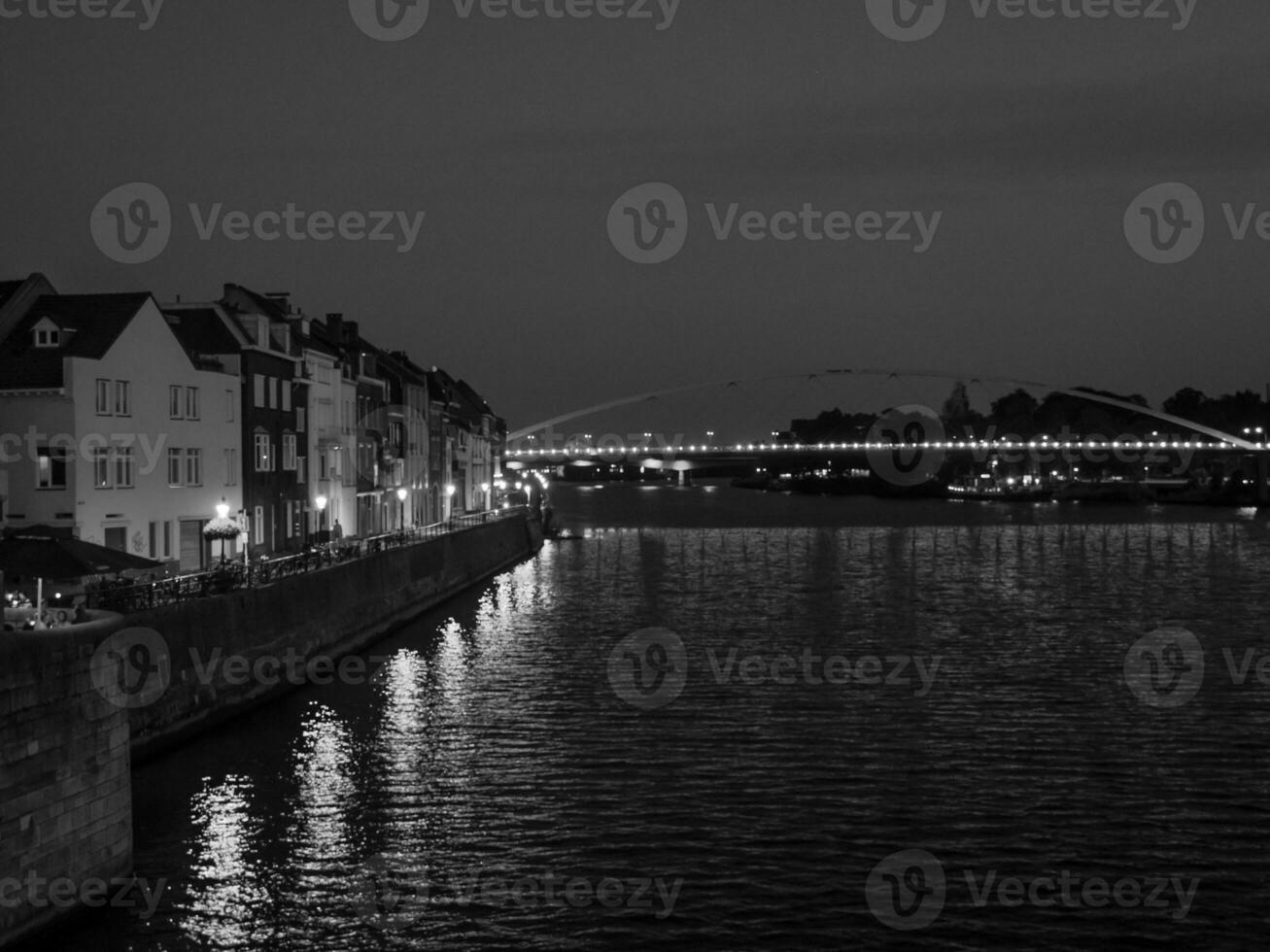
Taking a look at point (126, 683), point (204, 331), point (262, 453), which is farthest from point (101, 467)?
point (126, 683)

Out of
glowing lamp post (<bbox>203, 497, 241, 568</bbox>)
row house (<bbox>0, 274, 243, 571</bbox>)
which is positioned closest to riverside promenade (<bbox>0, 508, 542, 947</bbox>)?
glowing lamp post (<bbox>203, 497, 241, 568</bbox>)

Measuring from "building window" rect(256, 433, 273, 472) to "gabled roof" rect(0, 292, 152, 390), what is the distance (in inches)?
372

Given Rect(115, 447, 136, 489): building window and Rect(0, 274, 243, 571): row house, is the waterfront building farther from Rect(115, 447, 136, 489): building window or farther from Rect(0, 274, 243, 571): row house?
Rect(115, 447, 136, 489): building window

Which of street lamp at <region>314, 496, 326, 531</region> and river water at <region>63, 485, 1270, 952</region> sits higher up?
street lamp at <region>314, 496, 326, 531</region>

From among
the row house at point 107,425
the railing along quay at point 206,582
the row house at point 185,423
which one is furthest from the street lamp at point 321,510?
the row house at point 107,425

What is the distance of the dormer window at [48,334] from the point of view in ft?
117

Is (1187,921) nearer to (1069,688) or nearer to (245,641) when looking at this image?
(1069,688)

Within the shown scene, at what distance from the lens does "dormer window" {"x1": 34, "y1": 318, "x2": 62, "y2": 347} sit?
35.8m

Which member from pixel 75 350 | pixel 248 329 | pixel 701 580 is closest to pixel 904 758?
pixel 75 350

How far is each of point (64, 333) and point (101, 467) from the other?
3477mm

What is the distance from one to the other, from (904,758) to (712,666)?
12.2m

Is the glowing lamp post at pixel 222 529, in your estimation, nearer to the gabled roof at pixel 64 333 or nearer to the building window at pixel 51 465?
the building window at pixel 51 465

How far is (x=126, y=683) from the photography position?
2108 centimetres

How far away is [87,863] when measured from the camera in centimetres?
1591
